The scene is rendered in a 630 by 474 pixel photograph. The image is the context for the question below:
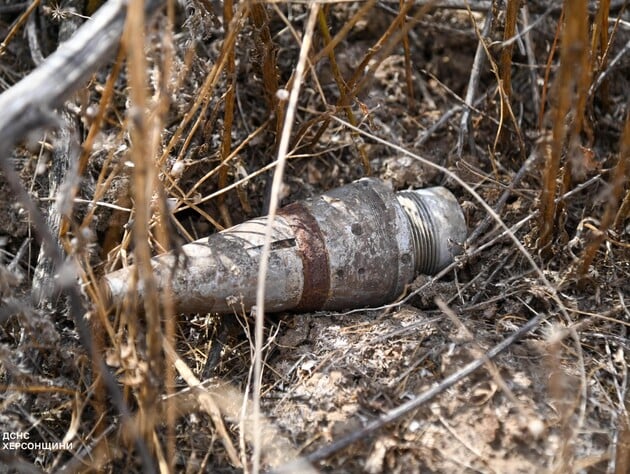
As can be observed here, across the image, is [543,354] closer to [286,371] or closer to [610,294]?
[610,294]

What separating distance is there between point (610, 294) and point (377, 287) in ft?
2.32

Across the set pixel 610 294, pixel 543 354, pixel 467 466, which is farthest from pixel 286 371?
pixel 610 294

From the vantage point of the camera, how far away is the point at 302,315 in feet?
6.89

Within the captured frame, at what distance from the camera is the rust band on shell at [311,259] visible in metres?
Result: 2.03

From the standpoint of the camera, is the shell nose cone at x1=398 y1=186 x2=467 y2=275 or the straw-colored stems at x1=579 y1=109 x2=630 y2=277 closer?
the straw-colored stems at x1=579 y1=109 x2=630 y2=277

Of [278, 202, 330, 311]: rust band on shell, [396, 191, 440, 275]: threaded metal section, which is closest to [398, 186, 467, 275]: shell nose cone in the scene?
[396, 191, 440, 275]: threaded metal section

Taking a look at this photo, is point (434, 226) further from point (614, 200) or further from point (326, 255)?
point (614, 200)

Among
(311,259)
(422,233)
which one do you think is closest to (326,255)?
(311,259)

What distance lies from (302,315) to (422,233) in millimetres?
472

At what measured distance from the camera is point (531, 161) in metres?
1.78

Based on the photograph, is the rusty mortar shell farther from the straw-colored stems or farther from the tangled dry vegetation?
the straw-colored stems

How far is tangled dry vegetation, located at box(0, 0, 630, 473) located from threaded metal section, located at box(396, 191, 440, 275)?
101 mm

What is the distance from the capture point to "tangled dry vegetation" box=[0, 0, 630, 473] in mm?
1597

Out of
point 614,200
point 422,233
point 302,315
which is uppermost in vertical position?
point 614,200
